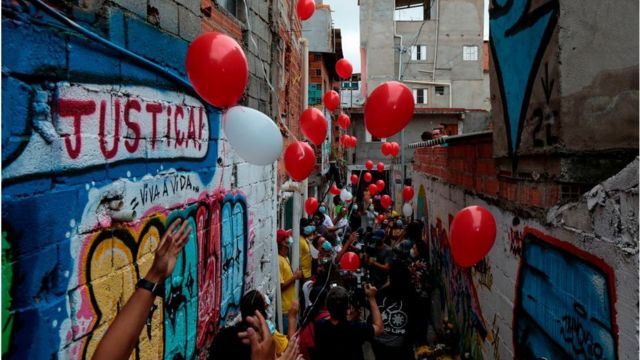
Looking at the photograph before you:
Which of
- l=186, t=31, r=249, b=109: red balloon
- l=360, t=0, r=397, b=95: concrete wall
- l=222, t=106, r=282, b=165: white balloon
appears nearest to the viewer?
l=186, t=31, r=249, b=109: red balloon

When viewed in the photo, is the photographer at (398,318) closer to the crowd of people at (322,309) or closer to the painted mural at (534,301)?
the crowd of people at (322,309)

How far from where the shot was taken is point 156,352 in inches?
111

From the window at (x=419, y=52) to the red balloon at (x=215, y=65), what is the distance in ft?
104

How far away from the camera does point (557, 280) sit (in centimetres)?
291

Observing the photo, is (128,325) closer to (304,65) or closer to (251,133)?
(251,133)

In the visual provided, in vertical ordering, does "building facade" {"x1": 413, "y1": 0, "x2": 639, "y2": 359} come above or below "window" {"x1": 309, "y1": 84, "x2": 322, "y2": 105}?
below

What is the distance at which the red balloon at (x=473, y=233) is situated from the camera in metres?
3.55

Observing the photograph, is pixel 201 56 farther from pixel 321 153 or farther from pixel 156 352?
pixel 321 153

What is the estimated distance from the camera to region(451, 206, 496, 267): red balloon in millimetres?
3553

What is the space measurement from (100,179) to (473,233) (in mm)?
2501

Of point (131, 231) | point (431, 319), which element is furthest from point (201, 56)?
point (431, 319)

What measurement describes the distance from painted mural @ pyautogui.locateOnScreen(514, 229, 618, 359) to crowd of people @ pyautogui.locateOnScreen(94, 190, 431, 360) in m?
1.11

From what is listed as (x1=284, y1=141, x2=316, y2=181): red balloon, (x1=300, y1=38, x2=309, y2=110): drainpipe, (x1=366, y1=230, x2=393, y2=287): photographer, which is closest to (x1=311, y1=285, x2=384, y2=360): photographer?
(x1=284, y1=141, x2=316, y2=181): red balloon

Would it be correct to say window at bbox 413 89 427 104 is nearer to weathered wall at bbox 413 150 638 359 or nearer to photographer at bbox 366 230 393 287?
photographer at bbox 366 230 393 287
